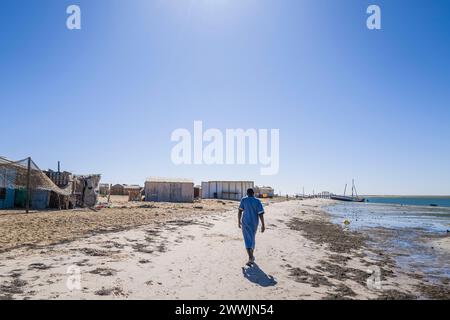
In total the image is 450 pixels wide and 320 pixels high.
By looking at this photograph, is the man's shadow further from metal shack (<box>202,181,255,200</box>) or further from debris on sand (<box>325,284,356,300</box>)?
metal shack (<box>202,181,255,200</box>)

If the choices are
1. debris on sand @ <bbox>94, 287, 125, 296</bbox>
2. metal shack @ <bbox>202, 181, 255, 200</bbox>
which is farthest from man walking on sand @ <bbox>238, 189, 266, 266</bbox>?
metal shack @ <bbox>202, 181, 255, 200</bbox>

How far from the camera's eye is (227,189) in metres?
63.8

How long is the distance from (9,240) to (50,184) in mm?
17435

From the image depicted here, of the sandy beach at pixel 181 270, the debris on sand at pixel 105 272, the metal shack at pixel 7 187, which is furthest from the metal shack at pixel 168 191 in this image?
the debris on sand at pixel 105 272

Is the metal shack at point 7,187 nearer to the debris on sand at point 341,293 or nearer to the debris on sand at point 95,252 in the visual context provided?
the debris on sand at point 95,252

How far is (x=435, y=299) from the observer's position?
7055 millimetres

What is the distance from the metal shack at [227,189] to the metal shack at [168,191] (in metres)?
18.5

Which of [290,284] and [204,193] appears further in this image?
[204,193]

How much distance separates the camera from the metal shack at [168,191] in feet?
148

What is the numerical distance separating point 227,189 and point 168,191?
20592mm

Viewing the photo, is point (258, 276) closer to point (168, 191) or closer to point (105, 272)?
A: point (105, 272)
